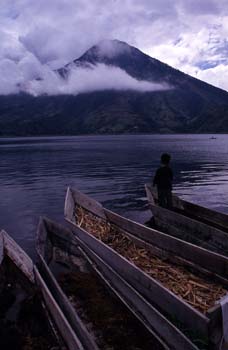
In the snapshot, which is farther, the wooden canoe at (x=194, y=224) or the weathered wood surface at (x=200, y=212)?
the weathered wood surface at (x=200, y=212)

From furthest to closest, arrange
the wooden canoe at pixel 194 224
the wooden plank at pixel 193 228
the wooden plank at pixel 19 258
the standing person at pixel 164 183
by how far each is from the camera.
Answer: the standing person at pixel 164 183 → the wooden canoe at pixel 194 224 → the wooden plank at pixel 193 228 → the wooden plank at pixel 19 258

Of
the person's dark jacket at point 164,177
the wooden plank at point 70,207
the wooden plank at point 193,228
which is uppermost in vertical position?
the person's dark jacket at point 164,177

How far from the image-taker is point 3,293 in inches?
468

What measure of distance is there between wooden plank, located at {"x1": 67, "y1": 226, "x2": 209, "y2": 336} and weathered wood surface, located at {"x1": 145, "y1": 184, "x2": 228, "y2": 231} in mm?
5788

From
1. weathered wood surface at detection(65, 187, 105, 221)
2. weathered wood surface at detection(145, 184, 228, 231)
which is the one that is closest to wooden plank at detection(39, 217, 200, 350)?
weathered wood surface at detection(65, 187, 105, 221)

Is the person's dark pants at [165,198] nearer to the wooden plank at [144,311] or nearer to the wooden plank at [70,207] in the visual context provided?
the wooden plank at [70,207]

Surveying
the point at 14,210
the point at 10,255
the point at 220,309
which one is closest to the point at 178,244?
the point at 220,309

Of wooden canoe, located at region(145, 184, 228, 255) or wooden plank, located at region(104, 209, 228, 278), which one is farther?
wooden canoe, located at region(145, 184, 228, 255)

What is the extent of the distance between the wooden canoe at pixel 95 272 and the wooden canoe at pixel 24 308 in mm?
314

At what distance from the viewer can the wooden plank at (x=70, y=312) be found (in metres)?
7.65

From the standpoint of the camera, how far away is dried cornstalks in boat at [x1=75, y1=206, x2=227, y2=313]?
31.3 ft

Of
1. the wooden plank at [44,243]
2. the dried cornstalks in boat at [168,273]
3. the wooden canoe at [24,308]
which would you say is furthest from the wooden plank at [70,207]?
the wooden canoe at [24,308]

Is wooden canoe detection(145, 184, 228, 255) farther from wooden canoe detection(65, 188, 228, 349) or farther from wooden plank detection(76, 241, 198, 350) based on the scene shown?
wooden plank detection(76, 241, 198, 350)

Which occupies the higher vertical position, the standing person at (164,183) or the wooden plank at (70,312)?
the standing person at (164,183)
